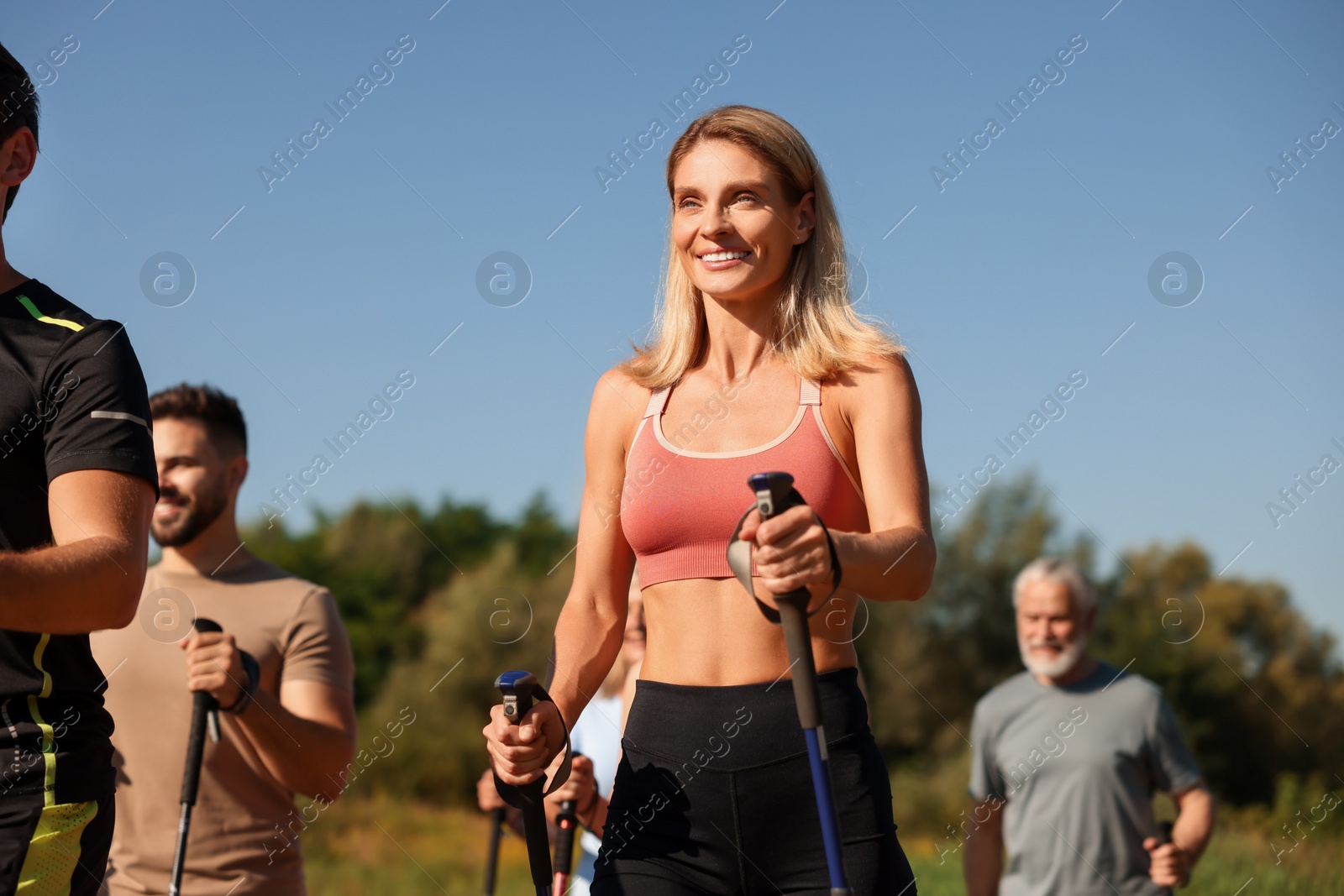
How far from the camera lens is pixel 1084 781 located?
15.9 feet

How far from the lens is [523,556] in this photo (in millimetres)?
52406

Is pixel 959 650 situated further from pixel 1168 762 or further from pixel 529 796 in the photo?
pixel 529 796

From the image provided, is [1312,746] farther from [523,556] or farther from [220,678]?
[220,678]

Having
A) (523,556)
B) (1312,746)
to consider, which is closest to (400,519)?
(523,556)

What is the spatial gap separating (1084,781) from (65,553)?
12.8 ft

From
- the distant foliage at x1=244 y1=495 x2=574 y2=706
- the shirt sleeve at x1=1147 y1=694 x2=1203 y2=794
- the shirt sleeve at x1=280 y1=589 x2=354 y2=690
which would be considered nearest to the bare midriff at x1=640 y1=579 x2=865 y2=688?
the shirt sleeve at x1=280 y1=589 x2=354 y2=690

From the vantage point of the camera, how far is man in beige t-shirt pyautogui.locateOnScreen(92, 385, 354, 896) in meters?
3.87

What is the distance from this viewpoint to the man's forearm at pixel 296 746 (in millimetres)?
3863

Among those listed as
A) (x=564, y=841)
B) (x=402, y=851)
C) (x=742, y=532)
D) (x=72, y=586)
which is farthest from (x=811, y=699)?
Answer: (x=402, y=851)

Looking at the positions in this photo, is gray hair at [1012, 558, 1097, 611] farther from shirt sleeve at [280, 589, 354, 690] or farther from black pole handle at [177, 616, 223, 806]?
black pole handle at [177, 616, 223, 806]

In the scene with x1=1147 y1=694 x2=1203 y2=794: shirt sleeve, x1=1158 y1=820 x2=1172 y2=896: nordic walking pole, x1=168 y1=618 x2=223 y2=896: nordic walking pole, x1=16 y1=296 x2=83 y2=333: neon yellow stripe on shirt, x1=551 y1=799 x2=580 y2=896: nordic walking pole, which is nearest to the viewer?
x1=16 y1=296 x2=83 y2=333: neon yellow stripe on shirt

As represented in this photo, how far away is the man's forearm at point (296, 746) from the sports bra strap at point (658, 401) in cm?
170

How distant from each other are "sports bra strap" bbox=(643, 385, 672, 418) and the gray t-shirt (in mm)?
2834

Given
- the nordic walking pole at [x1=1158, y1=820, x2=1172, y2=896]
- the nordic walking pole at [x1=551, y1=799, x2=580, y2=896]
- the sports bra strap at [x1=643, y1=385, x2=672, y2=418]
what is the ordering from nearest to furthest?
1. the sports bra strap at [x1=643, y1=385, x2=672, y2=418]
2. the nordic walking pole at [x1=551, y1=799, x2=580, y2=896]
3. the nordic walking pole at [x1=1158, y1=820, x2=1172, y2=896]
